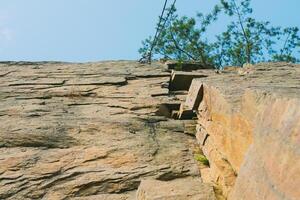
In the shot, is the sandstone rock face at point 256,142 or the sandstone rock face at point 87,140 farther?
the sandstone rock face at point 87,140

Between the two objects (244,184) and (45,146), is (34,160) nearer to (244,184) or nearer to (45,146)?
(45,146)

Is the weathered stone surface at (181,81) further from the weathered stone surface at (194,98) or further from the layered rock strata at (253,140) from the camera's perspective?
the layered rock strata at (253,140)

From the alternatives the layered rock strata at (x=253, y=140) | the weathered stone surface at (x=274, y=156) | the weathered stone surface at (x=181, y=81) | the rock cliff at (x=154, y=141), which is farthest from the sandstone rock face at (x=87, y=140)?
the weathered stone surface at (x=274, y=156)

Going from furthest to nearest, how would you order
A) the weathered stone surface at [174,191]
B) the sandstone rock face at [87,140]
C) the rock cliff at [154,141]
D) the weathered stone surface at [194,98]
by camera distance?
1. the weathered stone surface at [194,98]
2. the sandstone rock face at [87,140]
3. the weathered stone surface at [174,191]
4. the rock cliff at [154,141]

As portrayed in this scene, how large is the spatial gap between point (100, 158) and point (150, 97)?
330 cm

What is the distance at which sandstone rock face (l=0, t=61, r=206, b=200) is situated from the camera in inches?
228

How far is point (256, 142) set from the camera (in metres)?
3.71

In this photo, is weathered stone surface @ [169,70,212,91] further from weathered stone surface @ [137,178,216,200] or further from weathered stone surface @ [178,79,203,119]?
weathered stone surface @ [137,178,216,200]

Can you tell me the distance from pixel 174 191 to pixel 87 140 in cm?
247

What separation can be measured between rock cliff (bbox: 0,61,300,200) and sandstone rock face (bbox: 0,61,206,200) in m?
0.02

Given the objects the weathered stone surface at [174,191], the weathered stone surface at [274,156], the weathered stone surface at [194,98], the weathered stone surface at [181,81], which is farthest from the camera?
the weathered stone surface at [181,81]

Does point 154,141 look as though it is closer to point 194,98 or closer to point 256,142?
point 194,98

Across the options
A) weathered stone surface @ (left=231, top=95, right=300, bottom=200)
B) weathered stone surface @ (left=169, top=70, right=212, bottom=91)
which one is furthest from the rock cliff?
weathered stone surface @ (left=169, top=70, right=212, bottom=91)

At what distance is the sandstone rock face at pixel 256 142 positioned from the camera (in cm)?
302
